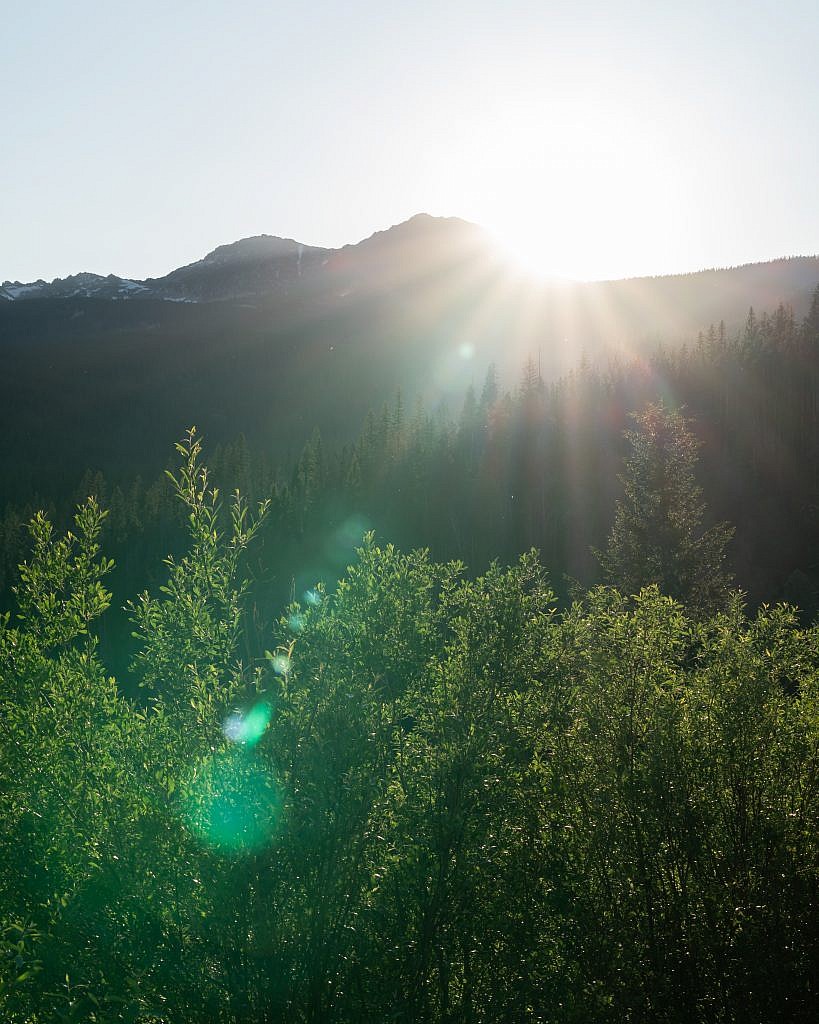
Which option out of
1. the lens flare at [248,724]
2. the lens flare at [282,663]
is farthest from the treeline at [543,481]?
the lens flare at [248,724]

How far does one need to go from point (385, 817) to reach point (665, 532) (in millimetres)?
29804

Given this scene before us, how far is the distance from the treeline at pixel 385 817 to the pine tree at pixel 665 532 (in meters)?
22.1

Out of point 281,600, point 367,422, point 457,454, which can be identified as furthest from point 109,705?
point 367,422

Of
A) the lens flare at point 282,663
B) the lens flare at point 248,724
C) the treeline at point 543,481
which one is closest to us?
the lens flare at point 248,724

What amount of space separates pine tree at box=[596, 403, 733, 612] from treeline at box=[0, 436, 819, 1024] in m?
22.1

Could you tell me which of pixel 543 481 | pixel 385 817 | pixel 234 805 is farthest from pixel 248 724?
pixel 543 481

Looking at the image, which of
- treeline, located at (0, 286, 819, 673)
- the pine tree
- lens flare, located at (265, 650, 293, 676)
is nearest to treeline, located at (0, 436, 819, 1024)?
lens flare, located at (265, 650, 293, 676)

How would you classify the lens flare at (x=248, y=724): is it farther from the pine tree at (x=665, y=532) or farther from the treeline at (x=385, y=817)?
the pine tree at (x=665, y=532)

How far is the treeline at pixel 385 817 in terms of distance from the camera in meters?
12.6

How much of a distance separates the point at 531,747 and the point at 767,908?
5.07 m

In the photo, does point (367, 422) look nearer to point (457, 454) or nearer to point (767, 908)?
point (457, 454)

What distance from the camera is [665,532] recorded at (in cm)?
4034

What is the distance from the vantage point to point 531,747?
15797mm

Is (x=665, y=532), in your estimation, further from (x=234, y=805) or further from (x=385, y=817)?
(x=234, y=805)
